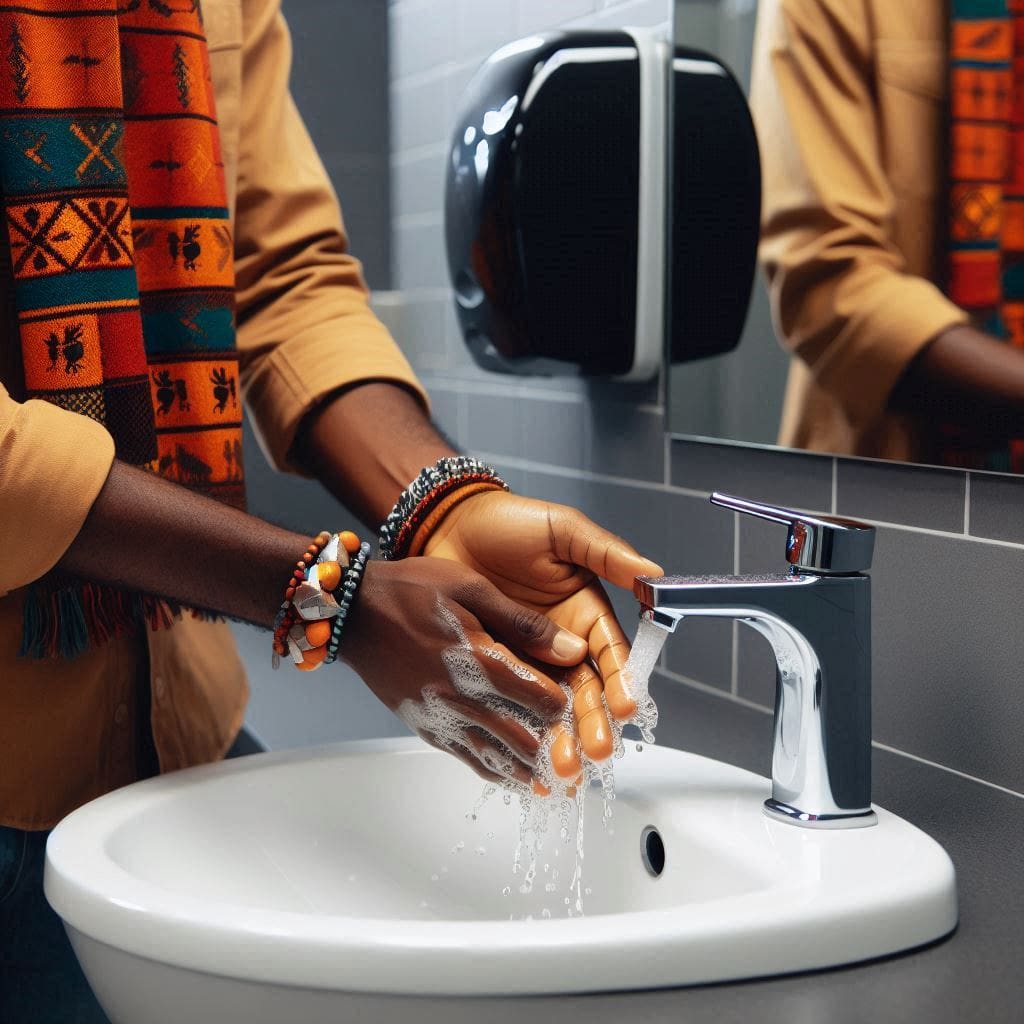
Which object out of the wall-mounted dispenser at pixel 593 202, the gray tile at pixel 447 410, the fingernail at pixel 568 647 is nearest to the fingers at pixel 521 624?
the fingernail at pixel 568 647

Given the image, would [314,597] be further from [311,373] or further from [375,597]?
[311,373]

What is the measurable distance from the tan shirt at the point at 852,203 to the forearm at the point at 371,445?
29cm

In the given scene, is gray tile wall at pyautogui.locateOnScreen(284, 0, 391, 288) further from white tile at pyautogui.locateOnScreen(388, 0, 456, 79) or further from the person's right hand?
the person's right hand

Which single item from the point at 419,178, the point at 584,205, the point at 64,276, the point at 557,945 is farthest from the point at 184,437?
the point at 419,178

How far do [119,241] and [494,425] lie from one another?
74 centimetres

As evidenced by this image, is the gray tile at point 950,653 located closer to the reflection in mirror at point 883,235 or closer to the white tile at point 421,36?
the reflection in mirror at point 883,235

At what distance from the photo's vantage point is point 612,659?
2.58 ft

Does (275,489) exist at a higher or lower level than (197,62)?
lower

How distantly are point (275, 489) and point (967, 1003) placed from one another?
155cm

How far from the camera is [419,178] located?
180cm

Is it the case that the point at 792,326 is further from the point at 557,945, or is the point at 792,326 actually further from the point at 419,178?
the point at 419,178

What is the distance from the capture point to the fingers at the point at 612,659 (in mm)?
731

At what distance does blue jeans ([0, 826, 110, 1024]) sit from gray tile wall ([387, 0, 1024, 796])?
22.3 inches

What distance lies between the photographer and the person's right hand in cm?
76
